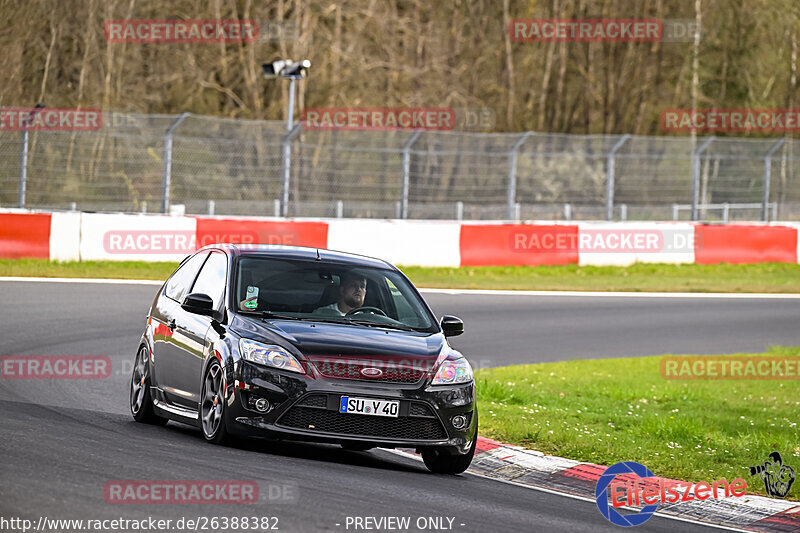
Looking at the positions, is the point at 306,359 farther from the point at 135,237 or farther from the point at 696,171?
the point at 696,171

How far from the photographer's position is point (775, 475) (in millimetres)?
8930

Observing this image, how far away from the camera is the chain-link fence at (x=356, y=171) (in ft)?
82.6

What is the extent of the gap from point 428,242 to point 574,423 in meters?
15.1

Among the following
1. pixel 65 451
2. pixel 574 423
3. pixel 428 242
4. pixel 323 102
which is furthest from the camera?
pixel 323 102

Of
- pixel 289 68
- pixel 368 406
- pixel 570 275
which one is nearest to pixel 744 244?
pixel 570 275

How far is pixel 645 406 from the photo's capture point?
42.1 feet

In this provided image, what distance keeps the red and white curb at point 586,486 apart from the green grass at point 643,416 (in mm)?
258

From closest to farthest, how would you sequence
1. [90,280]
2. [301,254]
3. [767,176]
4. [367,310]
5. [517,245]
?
[367,310]
[301,254]
[90,280]
[517,245]
[767,176]

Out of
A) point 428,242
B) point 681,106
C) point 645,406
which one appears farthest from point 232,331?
point 681,106

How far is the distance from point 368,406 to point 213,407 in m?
1.14

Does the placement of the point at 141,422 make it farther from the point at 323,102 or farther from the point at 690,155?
the point at 323,102

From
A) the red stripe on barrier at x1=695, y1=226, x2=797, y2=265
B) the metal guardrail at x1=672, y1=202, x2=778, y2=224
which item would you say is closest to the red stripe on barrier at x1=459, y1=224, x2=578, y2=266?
the red stripe on barrier at x1=695, y1=226, x2=797, y2=265

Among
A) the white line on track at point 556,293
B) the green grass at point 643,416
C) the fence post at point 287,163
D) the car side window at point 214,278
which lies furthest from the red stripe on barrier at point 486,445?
the fence post at point 287,163

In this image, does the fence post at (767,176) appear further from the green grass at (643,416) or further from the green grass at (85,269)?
the green grass at (643,416)
